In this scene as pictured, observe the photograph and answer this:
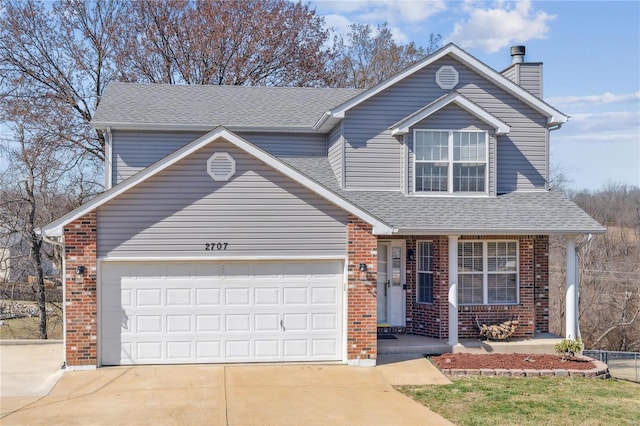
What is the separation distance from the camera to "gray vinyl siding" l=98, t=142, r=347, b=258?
13500 millimetres

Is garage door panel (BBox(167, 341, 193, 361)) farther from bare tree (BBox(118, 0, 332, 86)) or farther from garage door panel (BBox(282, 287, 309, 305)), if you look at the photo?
bare tree (BBox(118, 0, 332, 86))

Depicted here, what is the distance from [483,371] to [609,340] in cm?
2105

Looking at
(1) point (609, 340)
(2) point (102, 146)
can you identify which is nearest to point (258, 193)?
(2) point (102, 146)

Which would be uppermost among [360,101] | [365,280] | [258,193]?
[360,101]

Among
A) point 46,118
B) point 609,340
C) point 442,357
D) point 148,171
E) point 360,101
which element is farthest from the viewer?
point 609,340

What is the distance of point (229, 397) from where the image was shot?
11492 mm

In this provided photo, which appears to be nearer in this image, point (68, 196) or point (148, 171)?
point (148, 171)

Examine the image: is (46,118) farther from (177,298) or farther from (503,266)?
(503,266)

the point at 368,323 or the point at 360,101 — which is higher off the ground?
the point at 360,101

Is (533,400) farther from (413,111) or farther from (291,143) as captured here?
(291,143)

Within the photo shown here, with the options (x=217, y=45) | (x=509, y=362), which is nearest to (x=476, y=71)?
(x=509, y=362)

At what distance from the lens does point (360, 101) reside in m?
16.5

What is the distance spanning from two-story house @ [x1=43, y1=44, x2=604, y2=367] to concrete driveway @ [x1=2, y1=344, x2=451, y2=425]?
2.18ft

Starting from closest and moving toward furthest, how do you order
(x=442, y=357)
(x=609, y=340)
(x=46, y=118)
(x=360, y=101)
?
(x=442, y=357) < (x=360, y=101) < (x=46, y=118) < (x=609, y=340)
